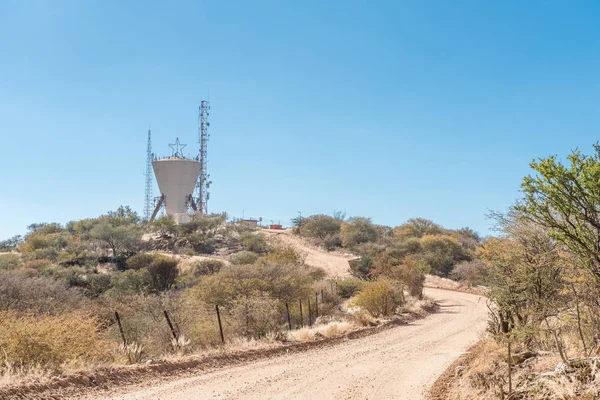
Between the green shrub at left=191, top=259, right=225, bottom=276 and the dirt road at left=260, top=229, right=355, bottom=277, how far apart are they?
1053 cm

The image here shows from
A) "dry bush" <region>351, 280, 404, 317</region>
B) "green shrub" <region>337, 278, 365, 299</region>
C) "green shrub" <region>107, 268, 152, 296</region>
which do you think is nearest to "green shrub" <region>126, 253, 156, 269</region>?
"green shrub" <region>107, 268, 152, 296</region>

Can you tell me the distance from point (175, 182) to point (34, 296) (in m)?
54.6

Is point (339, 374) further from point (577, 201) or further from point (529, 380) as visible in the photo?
point (577, 201)

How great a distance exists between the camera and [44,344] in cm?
1159

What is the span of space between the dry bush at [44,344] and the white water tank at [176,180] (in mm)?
69062

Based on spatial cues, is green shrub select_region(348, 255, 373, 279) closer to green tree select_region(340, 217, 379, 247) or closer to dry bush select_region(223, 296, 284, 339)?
green tree select_region(340, 217, 379, 247)

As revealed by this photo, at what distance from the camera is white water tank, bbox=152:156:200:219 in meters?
80.9

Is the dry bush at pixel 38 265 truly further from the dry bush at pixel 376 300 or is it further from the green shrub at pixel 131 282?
the dry bush at pixel 376 300

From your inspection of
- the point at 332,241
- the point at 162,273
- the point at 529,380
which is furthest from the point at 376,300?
the point at 332,241

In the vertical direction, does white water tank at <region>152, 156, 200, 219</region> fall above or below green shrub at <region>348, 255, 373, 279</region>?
above

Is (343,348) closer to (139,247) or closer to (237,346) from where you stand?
(237,346)

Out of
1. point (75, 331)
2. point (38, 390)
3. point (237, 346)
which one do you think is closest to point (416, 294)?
point (237, 346)

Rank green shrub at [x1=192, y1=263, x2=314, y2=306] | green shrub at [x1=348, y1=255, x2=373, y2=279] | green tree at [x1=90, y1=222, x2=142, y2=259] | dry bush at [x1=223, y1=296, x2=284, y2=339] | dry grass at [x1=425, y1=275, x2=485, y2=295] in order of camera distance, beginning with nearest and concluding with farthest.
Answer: dry bush at [x1=223, y1=296, x2=284, y2=339] < green shrub at [x1=192, y1=263, x2=314, y2=306] < dry grass at [x1=425, y1=275, x2=485, y2=295] < green shrub at [x1=348, y1=255, x2=373, y2=279] < green tree at [x1=90, y1=222, x2=142, y2=259]

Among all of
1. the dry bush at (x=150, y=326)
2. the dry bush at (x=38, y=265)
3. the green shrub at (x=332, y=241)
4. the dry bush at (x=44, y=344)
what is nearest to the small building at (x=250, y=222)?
the green shrub at (x=332, y=241)
